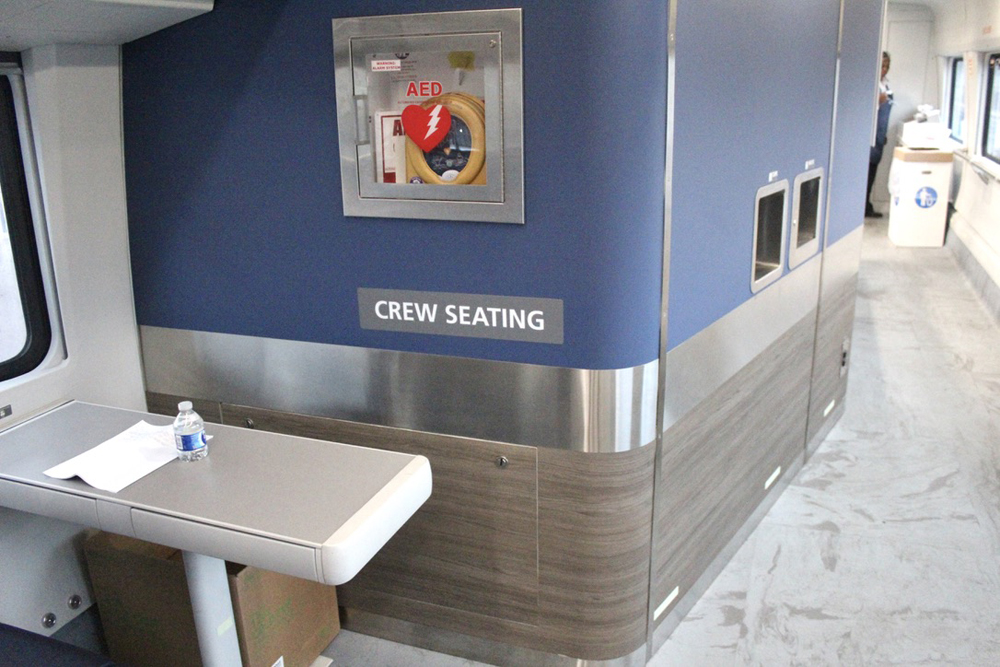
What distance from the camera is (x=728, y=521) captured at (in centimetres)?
304

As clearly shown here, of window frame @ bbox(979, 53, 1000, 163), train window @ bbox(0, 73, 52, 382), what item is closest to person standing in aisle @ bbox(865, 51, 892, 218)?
window frame @ bbox(979, 53, 1000, 163)

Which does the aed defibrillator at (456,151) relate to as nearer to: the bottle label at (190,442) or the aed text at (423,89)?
the aed text at (423,89)

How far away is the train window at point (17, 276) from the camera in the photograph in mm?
2365

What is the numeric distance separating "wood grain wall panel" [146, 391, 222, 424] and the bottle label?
0.55 m

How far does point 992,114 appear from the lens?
7.37m

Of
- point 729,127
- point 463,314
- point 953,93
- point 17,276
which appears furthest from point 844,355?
point 953,93

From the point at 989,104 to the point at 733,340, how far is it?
611cm

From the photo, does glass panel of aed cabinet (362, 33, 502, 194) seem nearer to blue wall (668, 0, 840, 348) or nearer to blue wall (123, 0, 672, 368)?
blue wall (123, 0, 672, 368)

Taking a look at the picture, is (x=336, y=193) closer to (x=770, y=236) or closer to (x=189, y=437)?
(x=189, y=437)

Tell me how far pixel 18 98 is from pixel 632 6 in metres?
1.62

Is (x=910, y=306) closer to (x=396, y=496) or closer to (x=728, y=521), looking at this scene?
(x=728, y=521)

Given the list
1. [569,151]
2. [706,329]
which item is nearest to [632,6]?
[569,151]

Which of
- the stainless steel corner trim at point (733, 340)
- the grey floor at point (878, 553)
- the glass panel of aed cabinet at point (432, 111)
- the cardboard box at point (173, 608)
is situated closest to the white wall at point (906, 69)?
the grey floor at point (878, 553)

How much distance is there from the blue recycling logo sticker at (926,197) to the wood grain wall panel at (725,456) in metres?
5.04
